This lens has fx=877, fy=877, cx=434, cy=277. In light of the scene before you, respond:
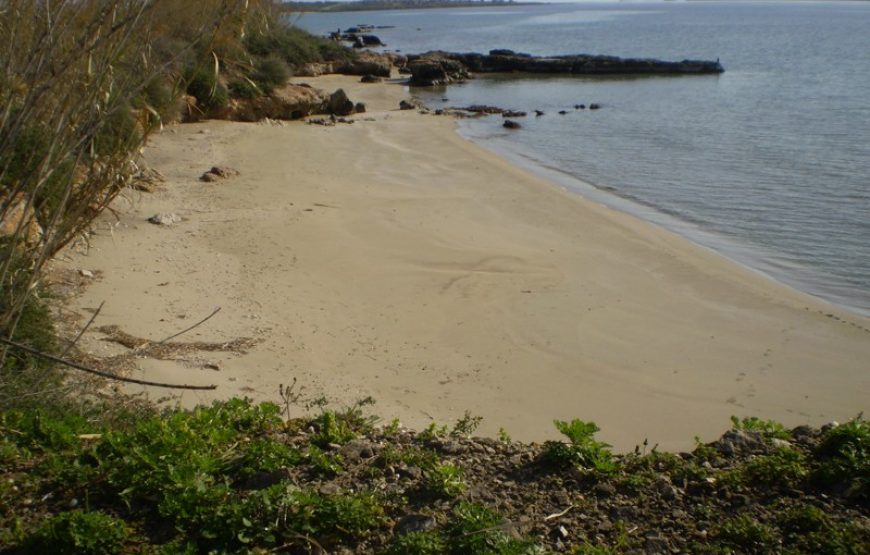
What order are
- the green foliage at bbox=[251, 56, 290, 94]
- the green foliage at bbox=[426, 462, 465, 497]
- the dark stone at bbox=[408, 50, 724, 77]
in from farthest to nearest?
the dark stone at bbox=[408, 50, 724, 77], the green foliage at bbox=[251, 56, 290, 94], the green foliage at bbox=[426, 462, 465, 497]

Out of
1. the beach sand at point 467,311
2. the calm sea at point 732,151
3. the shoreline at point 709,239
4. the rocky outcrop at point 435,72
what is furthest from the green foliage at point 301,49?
the beach sand at point 467,311

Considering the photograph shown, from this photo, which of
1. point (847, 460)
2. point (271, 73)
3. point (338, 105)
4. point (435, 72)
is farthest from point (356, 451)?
point (435, 72)

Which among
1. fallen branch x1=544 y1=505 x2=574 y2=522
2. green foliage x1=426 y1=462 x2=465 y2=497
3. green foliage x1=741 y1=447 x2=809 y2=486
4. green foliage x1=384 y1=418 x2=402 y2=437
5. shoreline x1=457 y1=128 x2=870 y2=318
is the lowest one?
shoreline x1=457 y1=128 x2=870 y2=318

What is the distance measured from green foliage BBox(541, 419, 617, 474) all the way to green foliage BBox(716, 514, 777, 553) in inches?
25.9

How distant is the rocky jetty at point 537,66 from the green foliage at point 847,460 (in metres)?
39.4

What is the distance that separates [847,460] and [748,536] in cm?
77

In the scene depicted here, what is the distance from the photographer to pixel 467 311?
373 inches

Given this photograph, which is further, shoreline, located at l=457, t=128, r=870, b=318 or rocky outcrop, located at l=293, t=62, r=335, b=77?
rocky outcrop, located at l=293, t=62, r=335, b=77

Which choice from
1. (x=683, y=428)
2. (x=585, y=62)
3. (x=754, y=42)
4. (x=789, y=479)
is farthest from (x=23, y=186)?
(x=754, y=42)

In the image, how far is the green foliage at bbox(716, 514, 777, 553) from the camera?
3.51m

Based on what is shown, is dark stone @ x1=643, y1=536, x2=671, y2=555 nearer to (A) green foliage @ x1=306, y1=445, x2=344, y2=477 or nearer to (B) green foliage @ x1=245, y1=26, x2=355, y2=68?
(A) green foliage @ x1=306, y1=445, x2=344, y2=477

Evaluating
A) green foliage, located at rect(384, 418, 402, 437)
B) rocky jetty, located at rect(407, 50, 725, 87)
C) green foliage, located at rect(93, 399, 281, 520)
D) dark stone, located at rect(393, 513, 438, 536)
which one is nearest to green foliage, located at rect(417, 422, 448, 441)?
green foliage, located at rect(384, 418, 402, 437)

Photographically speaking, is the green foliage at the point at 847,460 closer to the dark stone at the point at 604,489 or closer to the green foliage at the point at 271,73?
the dark stone at the point at 604,489

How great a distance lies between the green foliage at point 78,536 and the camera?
3400 millimetres
